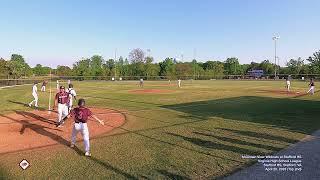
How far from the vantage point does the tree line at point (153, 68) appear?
11950 cm

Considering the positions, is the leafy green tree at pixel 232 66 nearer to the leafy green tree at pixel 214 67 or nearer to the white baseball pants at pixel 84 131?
the leafy green tree at pixel 214 67

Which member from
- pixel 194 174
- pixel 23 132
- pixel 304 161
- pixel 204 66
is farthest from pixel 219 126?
pixel 204 66

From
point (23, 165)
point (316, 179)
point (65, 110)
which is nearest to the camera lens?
point (316, 179)

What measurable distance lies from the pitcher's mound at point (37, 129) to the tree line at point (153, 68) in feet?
284

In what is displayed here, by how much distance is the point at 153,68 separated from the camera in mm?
134750

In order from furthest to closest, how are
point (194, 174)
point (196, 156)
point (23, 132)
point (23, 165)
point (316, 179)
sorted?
point (23, 132), point (196, 156), point (23, 165), point (194, 174), point (316, 179)

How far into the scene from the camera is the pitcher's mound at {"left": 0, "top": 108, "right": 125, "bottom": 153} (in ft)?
42.3

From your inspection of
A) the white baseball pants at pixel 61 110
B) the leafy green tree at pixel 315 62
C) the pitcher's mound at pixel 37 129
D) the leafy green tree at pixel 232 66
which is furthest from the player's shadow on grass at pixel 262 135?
the leafy green tree at pixel 232 66

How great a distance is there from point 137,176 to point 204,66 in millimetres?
171422

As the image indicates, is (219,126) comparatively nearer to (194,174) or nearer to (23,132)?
(194,174)

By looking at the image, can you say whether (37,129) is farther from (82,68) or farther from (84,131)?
(82,68)

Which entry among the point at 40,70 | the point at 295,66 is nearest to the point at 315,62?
the point at 295,66

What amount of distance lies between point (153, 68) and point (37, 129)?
391ft

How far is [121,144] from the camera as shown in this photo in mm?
12422
